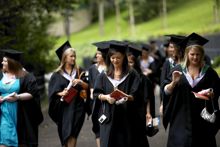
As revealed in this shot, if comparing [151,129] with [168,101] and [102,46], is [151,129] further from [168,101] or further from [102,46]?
[102,46]

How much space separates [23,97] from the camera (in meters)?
9.09

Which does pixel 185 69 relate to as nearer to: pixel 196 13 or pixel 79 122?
pixel 79 122

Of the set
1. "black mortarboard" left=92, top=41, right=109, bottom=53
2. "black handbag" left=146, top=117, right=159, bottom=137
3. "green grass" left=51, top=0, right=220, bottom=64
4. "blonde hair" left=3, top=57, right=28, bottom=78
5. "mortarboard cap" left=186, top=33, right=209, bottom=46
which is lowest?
"green grass" left=51, top=0, right=220, bottom=64

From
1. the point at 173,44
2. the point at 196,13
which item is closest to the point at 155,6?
the point at 196,13

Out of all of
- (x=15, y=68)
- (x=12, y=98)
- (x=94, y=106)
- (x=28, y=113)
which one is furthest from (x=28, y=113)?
(x=94, y=106)

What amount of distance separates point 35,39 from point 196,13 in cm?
5825

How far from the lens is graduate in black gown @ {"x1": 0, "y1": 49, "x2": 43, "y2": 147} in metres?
9.16

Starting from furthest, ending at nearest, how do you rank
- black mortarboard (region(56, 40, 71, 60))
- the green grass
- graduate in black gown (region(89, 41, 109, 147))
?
1. the green grass
2. black mortarboard (region(56, 40, 71, 60))
3. graduate in black gown (region(89, 41, 109, 147))

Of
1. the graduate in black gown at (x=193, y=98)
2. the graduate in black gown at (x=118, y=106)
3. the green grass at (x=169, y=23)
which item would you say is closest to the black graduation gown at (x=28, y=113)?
the graduate in black gown at (x=118, y=106)

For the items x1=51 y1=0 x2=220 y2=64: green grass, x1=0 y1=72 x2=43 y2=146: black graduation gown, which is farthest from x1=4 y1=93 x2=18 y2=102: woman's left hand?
x1=51 y1=0 x2=220 y2=64: green grass

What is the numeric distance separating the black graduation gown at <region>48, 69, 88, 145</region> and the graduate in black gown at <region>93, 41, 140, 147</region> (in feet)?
6.46

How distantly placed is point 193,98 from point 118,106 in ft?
3.33

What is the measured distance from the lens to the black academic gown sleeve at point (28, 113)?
9.22m

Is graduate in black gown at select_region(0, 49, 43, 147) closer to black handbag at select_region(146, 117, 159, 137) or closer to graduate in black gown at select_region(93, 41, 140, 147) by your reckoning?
graduate in black gown at select_region(93, 41, 140, 147)
